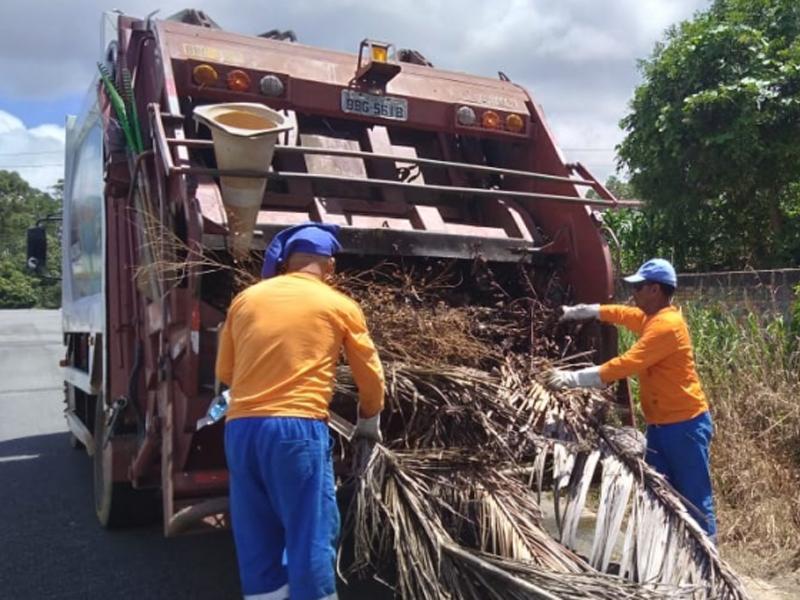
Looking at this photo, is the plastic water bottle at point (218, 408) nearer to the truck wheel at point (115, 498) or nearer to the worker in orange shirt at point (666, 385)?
the worker in orange shirt at point (666, 385)

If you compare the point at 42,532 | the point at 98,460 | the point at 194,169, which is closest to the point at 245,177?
the point at 194,169

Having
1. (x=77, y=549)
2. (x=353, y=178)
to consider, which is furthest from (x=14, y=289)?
(x=353, y=178)

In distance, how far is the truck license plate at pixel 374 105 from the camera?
458 centimetres

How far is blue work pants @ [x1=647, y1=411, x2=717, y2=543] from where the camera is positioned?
3.76m

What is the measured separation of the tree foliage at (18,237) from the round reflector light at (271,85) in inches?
1880

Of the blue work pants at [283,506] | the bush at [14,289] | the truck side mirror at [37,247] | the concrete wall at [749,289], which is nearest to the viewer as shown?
the blue work pants at [283,506]

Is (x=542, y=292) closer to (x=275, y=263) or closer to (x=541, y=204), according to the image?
(x=541, y=204)

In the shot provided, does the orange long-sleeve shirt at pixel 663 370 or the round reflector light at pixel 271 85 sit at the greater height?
the round reflector light at pixel 271 85

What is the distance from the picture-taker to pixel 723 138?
344 inches

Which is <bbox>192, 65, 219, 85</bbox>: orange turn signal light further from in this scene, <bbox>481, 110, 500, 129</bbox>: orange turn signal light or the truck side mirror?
the truck side mirror

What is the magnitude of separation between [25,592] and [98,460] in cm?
103

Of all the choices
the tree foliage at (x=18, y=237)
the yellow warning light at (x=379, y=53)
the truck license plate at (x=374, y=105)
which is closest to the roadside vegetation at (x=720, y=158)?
the truck license plate at (x=374, y=105)

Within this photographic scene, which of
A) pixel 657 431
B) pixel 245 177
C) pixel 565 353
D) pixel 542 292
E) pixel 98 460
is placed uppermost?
pixel 245 177

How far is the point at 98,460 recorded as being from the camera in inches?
200
